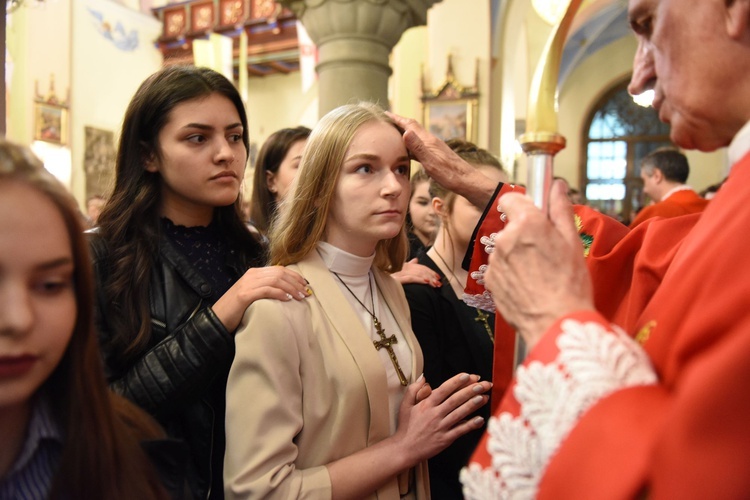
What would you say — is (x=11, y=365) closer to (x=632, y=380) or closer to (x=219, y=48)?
(x=632, y=380)

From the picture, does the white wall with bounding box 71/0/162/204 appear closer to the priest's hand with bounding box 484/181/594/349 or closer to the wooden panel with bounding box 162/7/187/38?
the wooden panel with bounding box 162/7/187/38

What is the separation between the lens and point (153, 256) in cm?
186

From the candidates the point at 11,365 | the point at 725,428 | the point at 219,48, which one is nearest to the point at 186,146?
the point at 11,365

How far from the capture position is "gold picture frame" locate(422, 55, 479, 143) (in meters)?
8.26

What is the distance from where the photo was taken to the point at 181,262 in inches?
73.3

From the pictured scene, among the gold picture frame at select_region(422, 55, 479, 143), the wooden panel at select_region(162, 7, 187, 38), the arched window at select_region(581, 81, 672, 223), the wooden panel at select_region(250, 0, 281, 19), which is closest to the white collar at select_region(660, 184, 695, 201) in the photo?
the gold picture frame at select_region(422, 55, 479, 143)

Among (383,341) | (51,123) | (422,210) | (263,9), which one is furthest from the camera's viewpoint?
(263,9)

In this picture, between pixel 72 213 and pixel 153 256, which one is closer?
pixel 72 213

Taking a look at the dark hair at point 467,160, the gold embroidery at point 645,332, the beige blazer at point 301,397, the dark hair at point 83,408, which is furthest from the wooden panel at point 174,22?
the gold embroidery at point 645,332

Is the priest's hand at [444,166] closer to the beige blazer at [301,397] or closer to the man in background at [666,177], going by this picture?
the beige blazer at [301,397]

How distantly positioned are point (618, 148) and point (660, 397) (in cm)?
1625

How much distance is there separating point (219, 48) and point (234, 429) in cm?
677

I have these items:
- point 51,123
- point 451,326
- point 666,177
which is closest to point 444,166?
point 451,326

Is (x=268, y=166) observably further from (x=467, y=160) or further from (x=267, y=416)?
(x=267, y=416)
